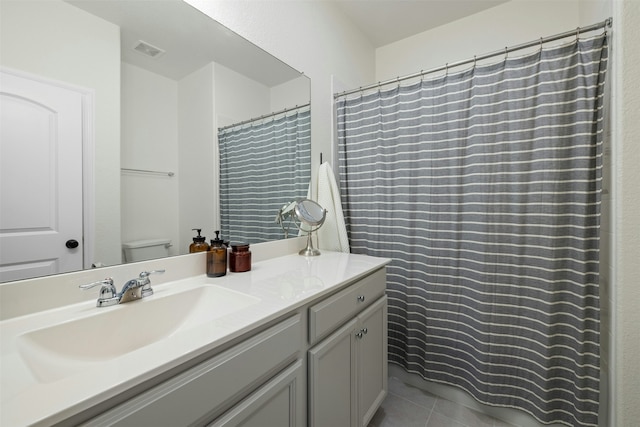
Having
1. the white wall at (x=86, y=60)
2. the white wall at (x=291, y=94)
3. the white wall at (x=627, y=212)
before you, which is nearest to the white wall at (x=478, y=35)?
the white wall at (x=627, y=212)

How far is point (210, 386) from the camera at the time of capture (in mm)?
593

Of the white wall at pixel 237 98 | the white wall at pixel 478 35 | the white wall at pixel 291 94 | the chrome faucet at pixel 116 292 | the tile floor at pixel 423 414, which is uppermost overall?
the white wall at pixel 478 35

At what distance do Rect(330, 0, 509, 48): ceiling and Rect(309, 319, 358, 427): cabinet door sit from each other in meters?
2.08

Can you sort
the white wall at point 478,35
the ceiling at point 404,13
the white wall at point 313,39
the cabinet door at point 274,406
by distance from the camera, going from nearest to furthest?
the cabinet door at point 274,406 < the white wall at point 313,39 < the white wall at point 478,35 < the ceiling at point 404,13

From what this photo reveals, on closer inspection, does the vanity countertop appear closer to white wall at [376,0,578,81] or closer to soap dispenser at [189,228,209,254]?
→ soap dispenser at [189,228,209,254]

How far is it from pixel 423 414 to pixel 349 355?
30.4 inches

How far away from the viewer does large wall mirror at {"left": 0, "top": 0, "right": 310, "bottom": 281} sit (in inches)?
28.5

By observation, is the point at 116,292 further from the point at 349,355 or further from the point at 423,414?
the point at 423,414

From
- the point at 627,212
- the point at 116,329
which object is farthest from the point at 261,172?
the point at 627,212

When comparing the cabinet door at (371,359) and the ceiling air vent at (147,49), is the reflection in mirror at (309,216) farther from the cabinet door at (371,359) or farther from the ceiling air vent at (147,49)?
the ceiling air vent at (147,49)

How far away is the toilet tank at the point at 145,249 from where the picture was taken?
0.93 meters

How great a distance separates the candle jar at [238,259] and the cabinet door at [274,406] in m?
0.48

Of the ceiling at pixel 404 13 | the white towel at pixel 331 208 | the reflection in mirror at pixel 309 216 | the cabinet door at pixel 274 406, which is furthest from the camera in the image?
the ceiling at pixel 404 13

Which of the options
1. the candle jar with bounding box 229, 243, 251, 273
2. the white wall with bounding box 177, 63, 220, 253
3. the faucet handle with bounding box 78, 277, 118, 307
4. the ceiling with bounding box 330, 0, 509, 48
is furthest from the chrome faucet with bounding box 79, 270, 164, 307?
the ceiling with bounding box 330, 0, 509, 48
